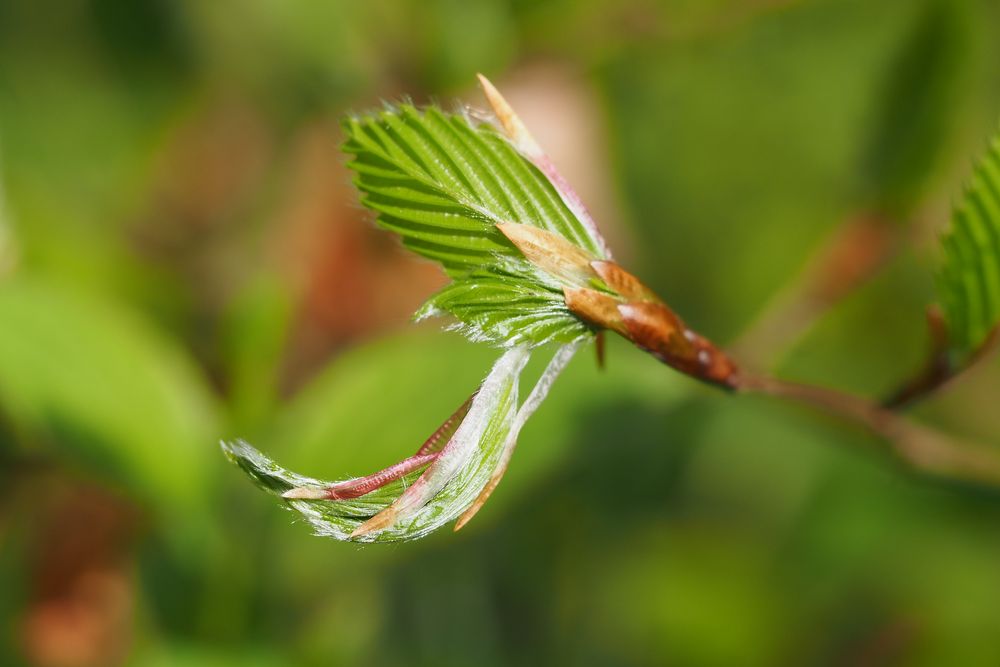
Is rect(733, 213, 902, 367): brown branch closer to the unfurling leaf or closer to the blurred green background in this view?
the blurred green background

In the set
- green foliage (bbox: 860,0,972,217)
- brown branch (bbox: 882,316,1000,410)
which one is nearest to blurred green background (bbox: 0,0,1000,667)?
green foliage (bbox: 860,0,972,217)

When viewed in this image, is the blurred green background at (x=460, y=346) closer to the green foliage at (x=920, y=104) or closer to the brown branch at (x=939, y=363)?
the green foliage at (x=920, y=104)

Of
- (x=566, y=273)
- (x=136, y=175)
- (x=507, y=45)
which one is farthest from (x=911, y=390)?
(x=136, y=175)

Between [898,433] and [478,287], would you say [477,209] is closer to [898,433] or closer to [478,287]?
[478,287]

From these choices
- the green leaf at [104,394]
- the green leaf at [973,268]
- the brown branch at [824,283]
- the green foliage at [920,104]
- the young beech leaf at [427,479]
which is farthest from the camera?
the brown branch at [824,283]

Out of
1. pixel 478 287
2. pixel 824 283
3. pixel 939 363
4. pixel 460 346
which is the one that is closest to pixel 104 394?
pixel 460 346

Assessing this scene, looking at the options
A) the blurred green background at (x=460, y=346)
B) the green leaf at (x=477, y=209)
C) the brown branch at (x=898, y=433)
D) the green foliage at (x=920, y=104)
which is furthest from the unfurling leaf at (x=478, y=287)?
the green foliage at (x=920, y=104)
